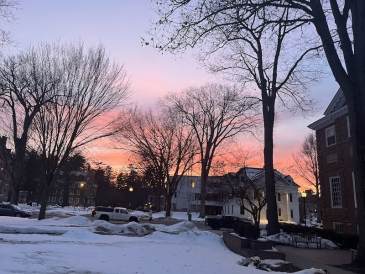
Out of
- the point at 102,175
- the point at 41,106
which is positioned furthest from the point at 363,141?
the point at 102,175

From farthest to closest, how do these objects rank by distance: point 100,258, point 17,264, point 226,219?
1. point 226,219
2. point 100,258
3. point 17,264

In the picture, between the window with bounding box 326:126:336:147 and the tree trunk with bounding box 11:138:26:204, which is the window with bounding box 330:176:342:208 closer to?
the window with bounding box 326:126:336:147

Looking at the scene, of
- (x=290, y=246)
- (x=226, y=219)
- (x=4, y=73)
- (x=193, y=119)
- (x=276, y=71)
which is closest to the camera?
(x=290, y=246)

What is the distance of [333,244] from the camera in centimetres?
1897

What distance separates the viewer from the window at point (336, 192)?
82.0 ft

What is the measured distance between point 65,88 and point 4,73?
6.63 m

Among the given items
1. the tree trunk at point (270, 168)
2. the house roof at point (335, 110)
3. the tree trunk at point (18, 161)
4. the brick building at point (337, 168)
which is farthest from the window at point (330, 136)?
the tree trunk at point (18, 161)

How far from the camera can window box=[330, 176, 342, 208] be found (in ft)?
82.0

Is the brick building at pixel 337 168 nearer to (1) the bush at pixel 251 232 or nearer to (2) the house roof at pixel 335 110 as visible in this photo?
(2) the house roof at pixel 335 110

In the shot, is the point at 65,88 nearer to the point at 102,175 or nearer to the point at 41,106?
the point at 41,106

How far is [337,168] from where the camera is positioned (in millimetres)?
24953

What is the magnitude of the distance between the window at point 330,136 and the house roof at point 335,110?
479 millimetres

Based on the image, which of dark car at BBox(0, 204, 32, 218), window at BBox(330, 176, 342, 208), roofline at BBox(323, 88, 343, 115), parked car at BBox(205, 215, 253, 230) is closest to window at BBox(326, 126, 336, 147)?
roofline at BBox(323, 88, 343, 115)

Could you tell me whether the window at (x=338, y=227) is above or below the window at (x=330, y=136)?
below
